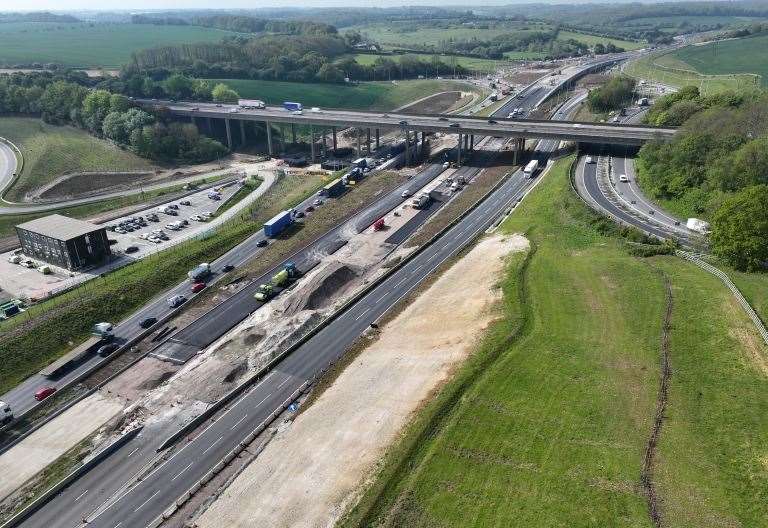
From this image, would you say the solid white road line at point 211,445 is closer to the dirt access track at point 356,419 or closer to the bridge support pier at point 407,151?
the dirt access track at point 356,419

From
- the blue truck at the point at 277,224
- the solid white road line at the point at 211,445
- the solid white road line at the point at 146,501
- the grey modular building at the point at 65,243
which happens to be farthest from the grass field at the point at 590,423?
the grey modular building at the point at 65,243

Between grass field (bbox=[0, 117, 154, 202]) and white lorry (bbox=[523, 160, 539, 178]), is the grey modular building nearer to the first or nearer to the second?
grass field (bbox=[0, 117, 154, 202])

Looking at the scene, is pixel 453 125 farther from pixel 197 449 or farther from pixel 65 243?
pixel 197 449

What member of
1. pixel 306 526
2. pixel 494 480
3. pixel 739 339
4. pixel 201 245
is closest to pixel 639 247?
pixel 739 339

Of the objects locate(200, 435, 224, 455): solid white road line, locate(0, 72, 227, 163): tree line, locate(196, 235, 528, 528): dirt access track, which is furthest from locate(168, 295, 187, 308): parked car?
locate(0, 72, 227, 163): tree line

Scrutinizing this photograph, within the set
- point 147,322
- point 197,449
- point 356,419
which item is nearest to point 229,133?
point 147,322
